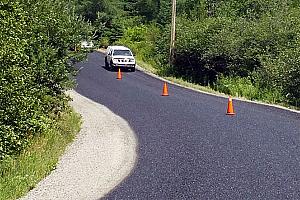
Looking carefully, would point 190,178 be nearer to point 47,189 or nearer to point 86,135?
point 47,189

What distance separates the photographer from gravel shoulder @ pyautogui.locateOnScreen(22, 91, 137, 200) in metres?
9.64

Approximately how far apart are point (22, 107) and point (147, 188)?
3.84 meters

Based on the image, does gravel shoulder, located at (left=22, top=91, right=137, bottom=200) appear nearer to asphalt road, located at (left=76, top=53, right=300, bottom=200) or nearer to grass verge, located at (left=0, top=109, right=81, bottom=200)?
grass verge, located at (left=0, top=109, right=81, bottom=200)

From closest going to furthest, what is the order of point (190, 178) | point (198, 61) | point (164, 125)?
1. point (190, 178)
2. point (164, 125)
3. point (198, 61)

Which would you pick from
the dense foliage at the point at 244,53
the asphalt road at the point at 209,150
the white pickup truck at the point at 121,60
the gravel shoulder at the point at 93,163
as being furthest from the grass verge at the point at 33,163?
the white pickup truck at the point at 121,60

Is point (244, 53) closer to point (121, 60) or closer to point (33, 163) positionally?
point (121, 60)

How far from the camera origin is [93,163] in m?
11.9

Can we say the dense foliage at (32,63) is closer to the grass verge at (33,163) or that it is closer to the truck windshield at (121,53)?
the grass verge at (33,163)

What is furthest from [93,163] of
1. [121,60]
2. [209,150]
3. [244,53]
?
[121,60]

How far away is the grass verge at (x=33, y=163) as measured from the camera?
963 centimetres

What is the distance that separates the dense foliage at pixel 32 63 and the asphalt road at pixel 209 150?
2580 millimetres

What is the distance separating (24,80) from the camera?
40.0 feet

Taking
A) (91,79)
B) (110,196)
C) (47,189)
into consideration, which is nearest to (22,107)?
(47,189)

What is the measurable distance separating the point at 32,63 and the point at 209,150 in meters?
4.91
